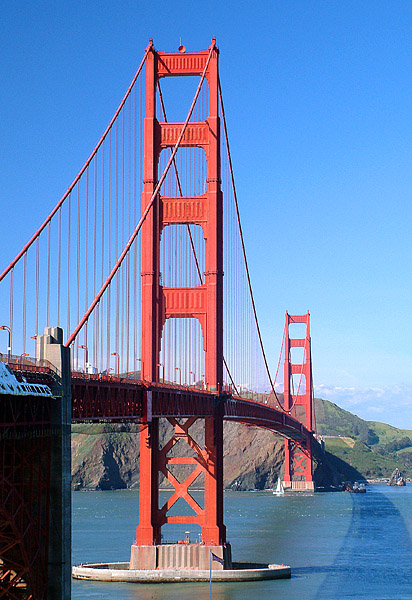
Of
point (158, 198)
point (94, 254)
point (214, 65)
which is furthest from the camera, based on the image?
point (214, 65)

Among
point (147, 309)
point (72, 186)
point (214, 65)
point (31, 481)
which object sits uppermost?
point (214, 65)

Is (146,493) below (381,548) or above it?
above

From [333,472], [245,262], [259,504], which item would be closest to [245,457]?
[333,472]

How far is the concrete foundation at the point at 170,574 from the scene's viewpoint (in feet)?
147

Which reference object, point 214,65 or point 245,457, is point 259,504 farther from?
point 214,65

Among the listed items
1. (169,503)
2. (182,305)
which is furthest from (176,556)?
(182,305)

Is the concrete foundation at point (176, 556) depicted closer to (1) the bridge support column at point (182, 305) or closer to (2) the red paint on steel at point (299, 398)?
(1) the bridge support column at point (182, 305)

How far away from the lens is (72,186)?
40.5m

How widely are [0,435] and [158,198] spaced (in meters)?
26.1

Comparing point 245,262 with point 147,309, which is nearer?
point 147,309

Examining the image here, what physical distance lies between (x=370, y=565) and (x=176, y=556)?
12.9 meters

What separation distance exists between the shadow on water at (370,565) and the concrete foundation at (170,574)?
7.21ft

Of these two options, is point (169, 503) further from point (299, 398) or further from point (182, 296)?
point (299, 398)

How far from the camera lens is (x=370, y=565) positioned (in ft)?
176
